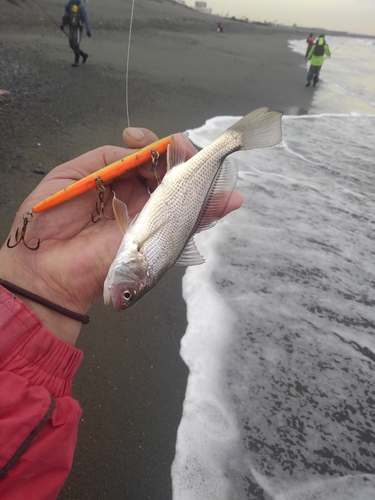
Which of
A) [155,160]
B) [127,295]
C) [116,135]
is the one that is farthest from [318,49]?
[127,295]

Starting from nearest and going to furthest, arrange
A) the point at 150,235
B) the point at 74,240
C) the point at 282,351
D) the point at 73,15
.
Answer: the point at 150,235 → the point at 74,240 → the point at 282,351 → the point at 73,15

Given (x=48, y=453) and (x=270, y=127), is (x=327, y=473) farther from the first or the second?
(x=270, y=127)

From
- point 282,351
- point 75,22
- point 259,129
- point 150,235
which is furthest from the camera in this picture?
point 75,22

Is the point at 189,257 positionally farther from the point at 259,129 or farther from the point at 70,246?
the point at 259,129

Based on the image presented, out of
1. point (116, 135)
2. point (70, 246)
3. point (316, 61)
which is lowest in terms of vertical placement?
point (116, 135)

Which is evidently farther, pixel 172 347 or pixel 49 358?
pixel 172 347

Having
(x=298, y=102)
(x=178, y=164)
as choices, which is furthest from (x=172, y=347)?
(x=298, y=102)
